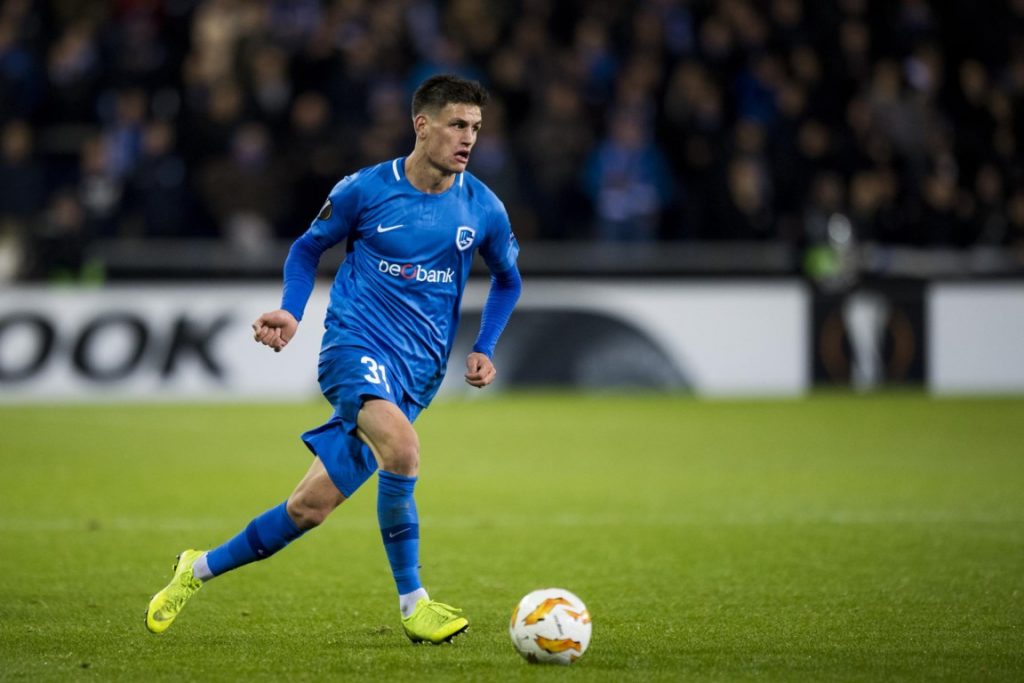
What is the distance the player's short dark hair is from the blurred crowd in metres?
10.8

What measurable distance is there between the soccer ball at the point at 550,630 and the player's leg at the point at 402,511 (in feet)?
1.24

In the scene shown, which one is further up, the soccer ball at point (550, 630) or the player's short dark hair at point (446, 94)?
the player's short dark hair at point (446, 94)

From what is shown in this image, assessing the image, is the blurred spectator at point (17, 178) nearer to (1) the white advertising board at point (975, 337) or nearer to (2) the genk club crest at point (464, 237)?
(1) the white advertising board at point (975, 337)

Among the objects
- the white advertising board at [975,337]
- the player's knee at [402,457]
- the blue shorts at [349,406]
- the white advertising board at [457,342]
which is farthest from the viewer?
the white advertising board at [975,337]

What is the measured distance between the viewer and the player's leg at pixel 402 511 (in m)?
5.69

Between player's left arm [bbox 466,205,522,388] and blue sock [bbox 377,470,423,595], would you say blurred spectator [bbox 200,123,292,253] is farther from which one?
blue sock [bbox 377,470,423,595]

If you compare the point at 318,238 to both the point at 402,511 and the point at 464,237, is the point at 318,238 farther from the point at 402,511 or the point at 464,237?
the point at 402,511

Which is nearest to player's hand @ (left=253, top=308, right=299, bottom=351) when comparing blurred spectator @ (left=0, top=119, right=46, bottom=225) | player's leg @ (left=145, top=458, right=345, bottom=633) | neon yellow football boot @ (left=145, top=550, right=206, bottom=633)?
player's leg @ (left=145, top=458, right=345, bottom=633)

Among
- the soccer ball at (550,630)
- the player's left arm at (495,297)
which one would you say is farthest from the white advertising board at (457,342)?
the soccer ball at (550,630)

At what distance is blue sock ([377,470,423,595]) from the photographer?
5805 mm

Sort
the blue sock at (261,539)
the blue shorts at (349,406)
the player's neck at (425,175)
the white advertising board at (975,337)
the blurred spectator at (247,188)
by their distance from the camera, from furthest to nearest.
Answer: the white advertising board at (975,337) → the blurred spectator at (247,188) → the player's neck at (425,175) → the blue sock at (261,539) → the blue shorts at (349,406)

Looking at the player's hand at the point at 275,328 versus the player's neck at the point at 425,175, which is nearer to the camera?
the player's hand at the point at 275,328

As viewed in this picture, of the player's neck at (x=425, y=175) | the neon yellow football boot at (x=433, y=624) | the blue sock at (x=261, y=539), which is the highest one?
Answer: the player's neck at (x=425, y=175)

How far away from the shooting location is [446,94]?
5922 mm
